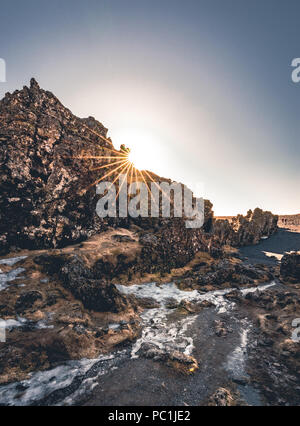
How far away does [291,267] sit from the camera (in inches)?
1575

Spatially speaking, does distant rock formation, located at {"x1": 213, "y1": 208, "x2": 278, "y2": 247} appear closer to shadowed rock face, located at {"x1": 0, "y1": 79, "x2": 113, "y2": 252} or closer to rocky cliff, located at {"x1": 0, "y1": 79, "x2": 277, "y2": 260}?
rocky cliff, located at {"x1": 0, "y1": 79, "x2": 277, "y2": 260}

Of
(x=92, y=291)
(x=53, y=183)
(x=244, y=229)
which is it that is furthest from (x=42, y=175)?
(x=244, y=229)

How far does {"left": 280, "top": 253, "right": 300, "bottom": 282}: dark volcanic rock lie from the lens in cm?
3919

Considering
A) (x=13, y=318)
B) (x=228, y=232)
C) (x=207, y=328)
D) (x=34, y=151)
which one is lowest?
(x=207, y=328)

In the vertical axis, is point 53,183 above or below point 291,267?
above

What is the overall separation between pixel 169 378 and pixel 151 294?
17.3 m

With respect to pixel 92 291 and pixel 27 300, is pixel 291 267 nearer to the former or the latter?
Answer: pixel 92 291

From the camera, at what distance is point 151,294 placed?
32344mm

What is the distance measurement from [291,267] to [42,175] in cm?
5235

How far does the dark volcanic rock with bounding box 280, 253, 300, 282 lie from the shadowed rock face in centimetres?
4003
